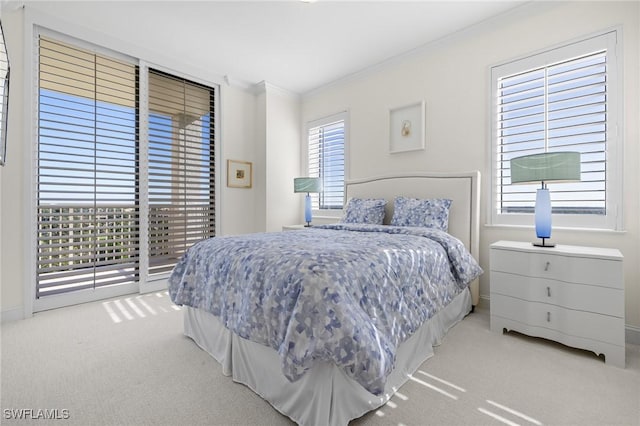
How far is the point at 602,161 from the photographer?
7.52 ft

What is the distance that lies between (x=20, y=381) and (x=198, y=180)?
2636mm

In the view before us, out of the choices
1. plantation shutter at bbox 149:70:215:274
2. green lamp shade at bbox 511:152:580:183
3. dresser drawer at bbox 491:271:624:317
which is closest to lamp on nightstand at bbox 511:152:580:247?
green lamp shade at bbox 511:152:580:183

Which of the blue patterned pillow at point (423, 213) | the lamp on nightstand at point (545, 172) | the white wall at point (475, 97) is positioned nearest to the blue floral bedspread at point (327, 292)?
the blue patterned pillow at point (423, 213)

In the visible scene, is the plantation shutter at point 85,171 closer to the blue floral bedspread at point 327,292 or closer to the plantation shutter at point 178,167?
the plantation shutter at point 178,167

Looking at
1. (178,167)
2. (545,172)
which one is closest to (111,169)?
(178,167)

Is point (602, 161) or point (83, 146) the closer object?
point (602, 161)

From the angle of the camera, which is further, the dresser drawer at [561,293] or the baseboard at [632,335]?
the baseboard at [632,335]

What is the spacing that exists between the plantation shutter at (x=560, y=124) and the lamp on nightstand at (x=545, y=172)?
38cm

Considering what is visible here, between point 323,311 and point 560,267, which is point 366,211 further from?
point 323,311

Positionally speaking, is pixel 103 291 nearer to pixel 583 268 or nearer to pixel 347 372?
pixel 347 372

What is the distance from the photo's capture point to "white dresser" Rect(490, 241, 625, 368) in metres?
1.88

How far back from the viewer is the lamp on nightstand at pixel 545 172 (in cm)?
210

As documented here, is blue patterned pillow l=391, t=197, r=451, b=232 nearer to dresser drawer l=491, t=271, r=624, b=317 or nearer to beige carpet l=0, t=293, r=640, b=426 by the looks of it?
dresser drawer l=491, t=271, r=624, b=317

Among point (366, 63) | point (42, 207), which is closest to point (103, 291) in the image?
point (42, 207)
